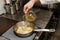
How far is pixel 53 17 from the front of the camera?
1.28 metres

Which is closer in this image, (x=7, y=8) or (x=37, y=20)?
(x=37, y=20)

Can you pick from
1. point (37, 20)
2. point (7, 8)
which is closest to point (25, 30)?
point (37, 20)

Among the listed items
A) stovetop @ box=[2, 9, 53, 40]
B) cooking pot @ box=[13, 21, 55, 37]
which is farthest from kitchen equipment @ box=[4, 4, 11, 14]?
cooking pot @ box=[13, 21, 55, 37]

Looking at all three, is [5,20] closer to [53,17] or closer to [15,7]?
[15,7]

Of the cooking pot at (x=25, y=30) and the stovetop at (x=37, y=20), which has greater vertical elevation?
the cooking pot at (x=25, y=30)

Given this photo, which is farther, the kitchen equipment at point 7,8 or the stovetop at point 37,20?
the kitchen equipment at point 7,8

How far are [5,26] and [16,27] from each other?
0.17 metres

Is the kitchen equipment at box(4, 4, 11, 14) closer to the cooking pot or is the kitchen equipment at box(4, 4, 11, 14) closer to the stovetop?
the stovetop

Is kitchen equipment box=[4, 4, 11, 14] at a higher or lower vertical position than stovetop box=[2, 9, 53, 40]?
higher

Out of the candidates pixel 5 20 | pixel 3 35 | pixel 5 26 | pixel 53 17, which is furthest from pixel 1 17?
pixel 53 17

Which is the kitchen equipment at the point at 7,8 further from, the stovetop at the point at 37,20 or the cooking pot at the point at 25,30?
the cooking pot at the point at 25,30

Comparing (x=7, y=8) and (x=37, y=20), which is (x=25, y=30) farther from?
(x=7, y=8)

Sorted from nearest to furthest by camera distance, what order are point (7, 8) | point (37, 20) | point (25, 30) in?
point (25, 30), point (37, 20), point (7, 8)

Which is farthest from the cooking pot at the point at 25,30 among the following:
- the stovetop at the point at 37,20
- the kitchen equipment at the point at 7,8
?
the kitchen equipment at the point at 7,8
